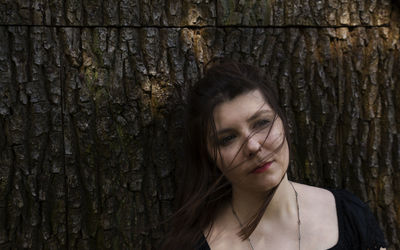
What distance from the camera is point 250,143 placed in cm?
215

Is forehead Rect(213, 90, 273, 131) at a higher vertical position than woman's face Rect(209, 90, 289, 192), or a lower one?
higher

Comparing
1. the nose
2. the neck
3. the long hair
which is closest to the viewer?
the nose

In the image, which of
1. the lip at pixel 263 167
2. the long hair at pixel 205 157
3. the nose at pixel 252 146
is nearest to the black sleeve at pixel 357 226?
the long hair at pixel 205 157

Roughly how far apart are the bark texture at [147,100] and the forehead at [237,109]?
0.45 metres

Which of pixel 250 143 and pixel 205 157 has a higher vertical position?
pixel 250 143

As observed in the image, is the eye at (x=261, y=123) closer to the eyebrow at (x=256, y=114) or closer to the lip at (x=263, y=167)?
the eyebrow at (x=256, y=114)

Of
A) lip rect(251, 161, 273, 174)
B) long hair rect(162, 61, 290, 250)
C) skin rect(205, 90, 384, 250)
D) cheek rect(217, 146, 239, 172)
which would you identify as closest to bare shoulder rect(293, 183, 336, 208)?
skin rect(205, 90, 384, 250)

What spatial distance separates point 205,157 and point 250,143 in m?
0.37

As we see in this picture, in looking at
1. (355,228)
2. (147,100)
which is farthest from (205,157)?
(355,228)

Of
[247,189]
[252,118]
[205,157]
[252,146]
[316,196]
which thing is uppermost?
[252,118]

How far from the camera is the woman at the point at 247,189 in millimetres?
2201

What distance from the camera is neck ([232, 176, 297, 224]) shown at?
239 centimetres

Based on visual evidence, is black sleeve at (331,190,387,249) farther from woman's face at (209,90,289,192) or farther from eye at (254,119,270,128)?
eye at (254,119,270,128)

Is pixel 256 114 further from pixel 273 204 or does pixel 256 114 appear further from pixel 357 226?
pixel 357 226
